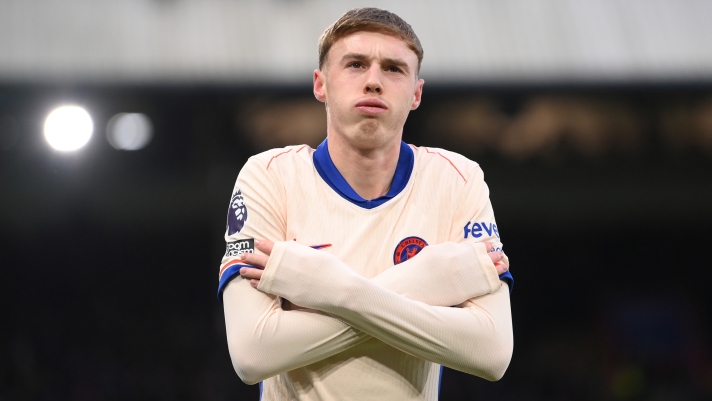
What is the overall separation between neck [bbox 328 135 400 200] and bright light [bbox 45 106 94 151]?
2191mm

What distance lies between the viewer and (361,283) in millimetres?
1445

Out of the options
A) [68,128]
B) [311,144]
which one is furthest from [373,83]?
[68,128]

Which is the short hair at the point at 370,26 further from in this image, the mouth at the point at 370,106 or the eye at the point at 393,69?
the mouth at the point at 370,106

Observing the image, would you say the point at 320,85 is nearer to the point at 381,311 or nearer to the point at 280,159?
the point at 280,159

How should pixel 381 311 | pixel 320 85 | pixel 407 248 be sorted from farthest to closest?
pixel 320 85 → pixel 407 248 → pixel 381 311

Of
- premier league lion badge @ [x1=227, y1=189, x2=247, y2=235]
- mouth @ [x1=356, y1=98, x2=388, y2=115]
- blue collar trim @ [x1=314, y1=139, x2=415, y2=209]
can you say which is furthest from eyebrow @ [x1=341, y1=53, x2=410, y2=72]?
premier league lion badge @ [x1=227, y1=189, x2=247, y2=235]

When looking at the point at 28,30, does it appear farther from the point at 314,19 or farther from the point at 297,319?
the point at 297,319

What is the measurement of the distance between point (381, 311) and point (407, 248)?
9.8 inches

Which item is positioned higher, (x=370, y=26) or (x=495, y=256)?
(x=370, y=26)

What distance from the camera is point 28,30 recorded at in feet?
11.7

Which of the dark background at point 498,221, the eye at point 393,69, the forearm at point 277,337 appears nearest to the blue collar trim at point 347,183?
the eye at point 393,69

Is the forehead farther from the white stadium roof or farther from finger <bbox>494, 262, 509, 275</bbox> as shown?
the white stadium roof

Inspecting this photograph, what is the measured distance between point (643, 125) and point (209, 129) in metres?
2.32

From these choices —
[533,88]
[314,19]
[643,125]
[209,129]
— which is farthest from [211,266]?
[643,125]
